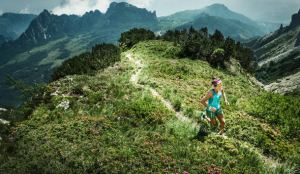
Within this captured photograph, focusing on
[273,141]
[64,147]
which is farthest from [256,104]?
[64,147]

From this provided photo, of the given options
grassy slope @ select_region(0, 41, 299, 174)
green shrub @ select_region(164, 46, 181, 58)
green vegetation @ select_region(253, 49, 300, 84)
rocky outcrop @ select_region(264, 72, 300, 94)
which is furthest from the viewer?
green vegetation @ select_region(253, 49, 300, 84)

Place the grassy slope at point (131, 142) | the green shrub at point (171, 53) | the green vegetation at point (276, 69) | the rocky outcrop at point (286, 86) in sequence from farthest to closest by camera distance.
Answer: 1. the green vegetation at point (276, 69)
2. the rocky outcrop at point (286, 86)
3. the green shrub at point (171, 53)
4. the grassy slope at point (131, 142)

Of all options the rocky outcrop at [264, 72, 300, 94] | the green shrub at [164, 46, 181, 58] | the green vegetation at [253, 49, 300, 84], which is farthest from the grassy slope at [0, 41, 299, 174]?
the green vegetation at [253, 49, 300, 84]

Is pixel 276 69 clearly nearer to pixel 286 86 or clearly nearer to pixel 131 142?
pixel 286 86

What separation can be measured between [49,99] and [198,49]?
23744 millimetres

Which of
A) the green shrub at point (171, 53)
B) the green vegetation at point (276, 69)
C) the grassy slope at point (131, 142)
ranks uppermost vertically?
the green shrub at point (171, 53)

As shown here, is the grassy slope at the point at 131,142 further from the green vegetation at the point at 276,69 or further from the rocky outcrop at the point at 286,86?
the green vegetation at the point at 276,69

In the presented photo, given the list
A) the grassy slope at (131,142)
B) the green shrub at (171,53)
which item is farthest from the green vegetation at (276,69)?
the grassy slope at (131,142)

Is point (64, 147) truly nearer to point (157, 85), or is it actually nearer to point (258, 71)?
point (157, 85)

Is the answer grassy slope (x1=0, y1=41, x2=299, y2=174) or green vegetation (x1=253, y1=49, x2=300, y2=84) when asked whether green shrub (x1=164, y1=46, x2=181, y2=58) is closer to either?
grassy slope (x1=0, y1=41, x2=299, y2=174)

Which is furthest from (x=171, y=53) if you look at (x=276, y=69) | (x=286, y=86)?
(x=276, y=69)

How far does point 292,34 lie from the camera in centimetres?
18150

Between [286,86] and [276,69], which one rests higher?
[286,86]

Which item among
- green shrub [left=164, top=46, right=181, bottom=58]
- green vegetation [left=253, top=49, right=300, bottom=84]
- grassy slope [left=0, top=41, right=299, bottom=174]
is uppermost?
green shrub [left=164, top=46, right=181, bottom=58]
